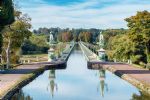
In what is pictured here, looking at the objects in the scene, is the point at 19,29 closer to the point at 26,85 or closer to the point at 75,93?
the point at 26,85

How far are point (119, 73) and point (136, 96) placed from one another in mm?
12490

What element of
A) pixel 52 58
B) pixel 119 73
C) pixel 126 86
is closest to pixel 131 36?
pixel 52 58

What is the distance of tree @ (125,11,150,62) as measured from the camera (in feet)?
189

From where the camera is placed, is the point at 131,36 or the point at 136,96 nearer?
the point at 136,96

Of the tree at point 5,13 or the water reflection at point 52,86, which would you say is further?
the tree at point 5,13

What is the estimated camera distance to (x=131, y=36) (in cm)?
5838

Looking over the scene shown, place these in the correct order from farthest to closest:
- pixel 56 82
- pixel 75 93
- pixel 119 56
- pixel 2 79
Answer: pixel 119 56 < pixel 56 82 < pixel 2 79 < pixel 75 93

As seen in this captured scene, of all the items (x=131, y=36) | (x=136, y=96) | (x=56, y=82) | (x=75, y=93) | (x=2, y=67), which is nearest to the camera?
(x=136, y=96)

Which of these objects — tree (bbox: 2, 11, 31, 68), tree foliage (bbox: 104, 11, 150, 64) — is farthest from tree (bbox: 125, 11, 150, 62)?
tree (bbox: 2, 11, 31, 68)

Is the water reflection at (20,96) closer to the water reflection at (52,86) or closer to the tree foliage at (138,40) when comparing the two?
the water reflection at (52,86)

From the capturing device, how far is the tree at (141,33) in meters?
57.7

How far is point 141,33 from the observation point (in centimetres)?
5766

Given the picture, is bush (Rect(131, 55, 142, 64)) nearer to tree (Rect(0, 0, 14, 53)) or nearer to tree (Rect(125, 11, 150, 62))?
tree (Rect(125, 11, 150, 62))

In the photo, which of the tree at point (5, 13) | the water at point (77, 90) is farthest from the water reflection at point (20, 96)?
the tree at point (5, 13)
